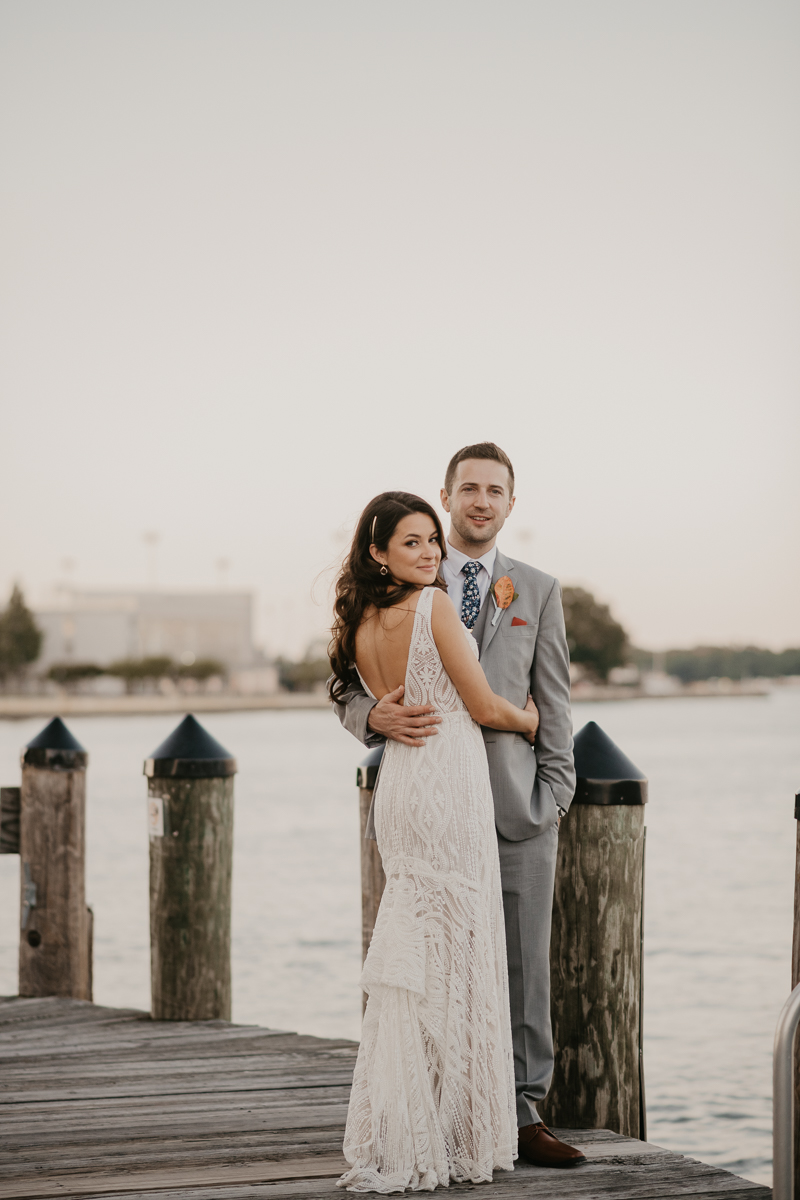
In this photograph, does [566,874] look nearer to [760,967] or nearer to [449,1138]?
[449,1138]

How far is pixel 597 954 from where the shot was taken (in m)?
3.70

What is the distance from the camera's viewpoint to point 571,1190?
3.08 meters

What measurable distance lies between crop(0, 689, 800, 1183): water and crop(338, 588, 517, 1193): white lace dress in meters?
5.26

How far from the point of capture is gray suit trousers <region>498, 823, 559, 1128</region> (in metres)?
3.41

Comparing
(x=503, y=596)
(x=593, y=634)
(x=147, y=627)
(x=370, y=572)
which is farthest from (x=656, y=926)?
(x=593, y=634)

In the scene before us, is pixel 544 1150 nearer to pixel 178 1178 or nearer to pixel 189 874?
pixel 178 1178

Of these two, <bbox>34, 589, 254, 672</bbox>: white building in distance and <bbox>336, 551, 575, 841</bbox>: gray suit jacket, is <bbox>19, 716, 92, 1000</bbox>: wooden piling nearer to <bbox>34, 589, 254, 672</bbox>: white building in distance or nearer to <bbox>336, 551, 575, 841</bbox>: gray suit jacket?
<bbox>336, 551, 575, 841</bbox>: gray suit jacket

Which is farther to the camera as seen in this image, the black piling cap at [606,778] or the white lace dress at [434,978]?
the black piling cap at [606,778]

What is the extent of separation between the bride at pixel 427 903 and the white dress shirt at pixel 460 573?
203 millimetres

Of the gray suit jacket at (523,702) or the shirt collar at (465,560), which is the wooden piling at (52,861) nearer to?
the gray suit jacket at (523,702)

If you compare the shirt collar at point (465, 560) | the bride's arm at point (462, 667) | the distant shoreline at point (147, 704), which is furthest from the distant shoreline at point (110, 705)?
the bride's arm at point (462, 667)

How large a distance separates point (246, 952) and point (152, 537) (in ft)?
313

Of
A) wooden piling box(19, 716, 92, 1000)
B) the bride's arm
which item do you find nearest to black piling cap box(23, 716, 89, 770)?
wooden piling box(19, 716, 92, 1000)

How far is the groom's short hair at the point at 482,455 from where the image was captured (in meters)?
3.57
